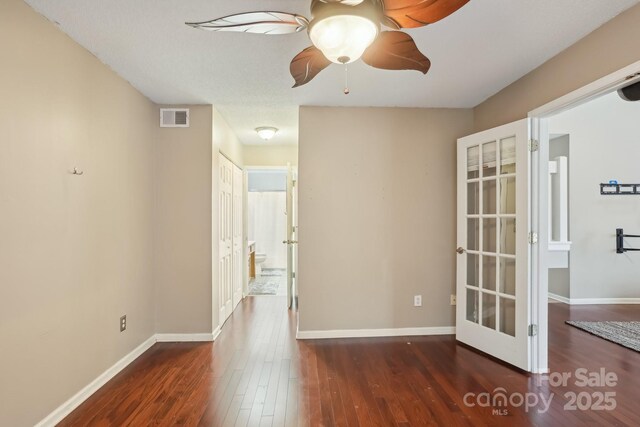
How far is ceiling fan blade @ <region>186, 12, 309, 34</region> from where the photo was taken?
4.37ft

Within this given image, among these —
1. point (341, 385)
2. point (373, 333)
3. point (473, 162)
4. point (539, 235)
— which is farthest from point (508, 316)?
point (341, 385)

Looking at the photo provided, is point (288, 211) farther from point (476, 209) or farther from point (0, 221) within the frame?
point (0, 221)

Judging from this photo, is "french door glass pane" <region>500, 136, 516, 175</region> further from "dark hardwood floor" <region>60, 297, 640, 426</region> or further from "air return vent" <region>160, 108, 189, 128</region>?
"air return vent" <region>160, 108, 189, 128</region>

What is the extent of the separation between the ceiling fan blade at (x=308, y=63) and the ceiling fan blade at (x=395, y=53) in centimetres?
22

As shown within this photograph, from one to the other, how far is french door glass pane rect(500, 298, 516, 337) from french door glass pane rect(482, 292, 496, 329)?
79 millimetres

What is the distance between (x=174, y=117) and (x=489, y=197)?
3155 millimetres

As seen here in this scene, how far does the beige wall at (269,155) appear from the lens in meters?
5.26

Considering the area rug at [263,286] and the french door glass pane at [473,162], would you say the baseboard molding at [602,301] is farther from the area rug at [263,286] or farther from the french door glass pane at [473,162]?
the area rug at [263,286]

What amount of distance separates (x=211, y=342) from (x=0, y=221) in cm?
216

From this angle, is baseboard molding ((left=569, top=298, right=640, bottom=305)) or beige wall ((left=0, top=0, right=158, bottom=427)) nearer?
beige wall ((left=0, top=0, right=158, bottom=427))

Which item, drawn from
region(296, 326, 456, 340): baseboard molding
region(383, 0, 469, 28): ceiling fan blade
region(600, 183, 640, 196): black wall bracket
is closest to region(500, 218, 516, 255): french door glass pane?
region(296, 326, 456, 340): baseboard molding

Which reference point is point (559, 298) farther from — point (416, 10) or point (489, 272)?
point (416, 10)

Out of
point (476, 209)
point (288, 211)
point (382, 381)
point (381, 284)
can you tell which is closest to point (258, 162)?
point (288, 211)

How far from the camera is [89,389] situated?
232 centimetres
